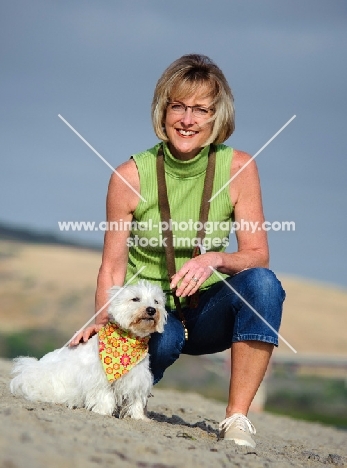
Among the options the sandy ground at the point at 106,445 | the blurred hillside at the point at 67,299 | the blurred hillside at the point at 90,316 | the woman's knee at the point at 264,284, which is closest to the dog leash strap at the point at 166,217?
the woman's knee at the point at 264,284

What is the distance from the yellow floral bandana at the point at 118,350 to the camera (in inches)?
228

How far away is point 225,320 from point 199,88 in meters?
1.43

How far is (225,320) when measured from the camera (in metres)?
5.80

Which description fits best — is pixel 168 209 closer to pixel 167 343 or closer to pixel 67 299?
pixel 167 343

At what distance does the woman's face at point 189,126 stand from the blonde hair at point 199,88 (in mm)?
30

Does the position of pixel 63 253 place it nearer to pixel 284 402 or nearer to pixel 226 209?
pixel 284 402

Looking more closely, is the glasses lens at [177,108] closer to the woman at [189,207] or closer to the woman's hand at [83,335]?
the woman at [189,207]

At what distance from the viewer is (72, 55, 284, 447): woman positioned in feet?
19.2

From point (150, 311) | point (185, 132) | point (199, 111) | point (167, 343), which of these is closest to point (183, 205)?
point (185, 132)

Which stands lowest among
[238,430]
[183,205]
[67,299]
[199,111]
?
[238,430]

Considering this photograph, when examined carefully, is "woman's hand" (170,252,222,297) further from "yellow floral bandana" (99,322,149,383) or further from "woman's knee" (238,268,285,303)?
"yellow floral bandana" (99,322,149,383)

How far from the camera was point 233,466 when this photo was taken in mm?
4379

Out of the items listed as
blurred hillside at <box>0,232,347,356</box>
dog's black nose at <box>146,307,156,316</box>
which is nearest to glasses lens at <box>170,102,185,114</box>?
dog's black nose at <box>146,307,156,316</box>

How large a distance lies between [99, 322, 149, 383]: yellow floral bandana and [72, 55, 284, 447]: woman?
148mm
